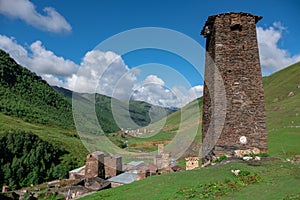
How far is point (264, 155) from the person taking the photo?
14.0 metres

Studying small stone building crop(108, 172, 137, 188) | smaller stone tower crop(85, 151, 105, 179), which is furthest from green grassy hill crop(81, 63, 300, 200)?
smaller stone tower crop(85, 151, 105, 179)

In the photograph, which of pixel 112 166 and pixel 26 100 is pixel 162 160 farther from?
pixel 26 100

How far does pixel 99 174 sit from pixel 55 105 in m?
161

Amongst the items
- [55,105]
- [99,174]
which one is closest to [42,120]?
[55,105]

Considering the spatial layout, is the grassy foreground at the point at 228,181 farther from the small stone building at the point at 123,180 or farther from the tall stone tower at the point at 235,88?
the small stone building at the point at 123,180

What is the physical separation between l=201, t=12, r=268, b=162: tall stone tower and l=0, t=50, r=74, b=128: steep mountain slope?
5151 inches

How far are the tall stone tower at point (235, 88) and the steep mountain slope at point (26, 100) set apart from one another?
A: 130831 millimetres

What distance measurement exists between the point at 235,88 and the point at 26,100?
176 metres

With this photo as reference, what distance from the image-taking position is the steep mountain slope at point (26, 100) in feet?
456

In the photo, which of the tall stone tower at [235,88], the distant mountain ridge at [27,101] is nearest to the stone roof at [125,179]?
the tall stone tower at [235,88]

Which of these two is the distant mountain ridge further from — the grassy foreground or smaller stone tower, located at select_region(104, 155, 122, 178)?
the grassy foreground

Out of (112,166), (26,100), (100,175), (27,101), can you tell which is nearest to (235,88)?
(100,175)

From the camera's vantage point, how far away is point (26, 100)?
168375mm

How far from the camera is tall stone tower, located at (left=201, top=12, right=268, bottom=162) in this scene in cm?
1494
